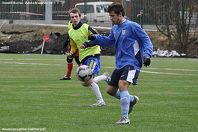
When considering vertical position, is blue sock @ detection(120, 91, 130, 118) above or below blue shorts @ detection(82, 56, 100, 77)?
below

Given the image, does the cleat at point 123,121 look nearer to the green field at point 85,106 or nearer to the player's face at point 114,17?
the green field at point 85,106

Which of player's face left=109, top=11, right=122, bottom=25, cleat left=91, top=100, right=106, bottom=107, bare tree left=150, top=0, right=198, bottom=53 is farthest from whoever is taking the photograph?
bare tree left=150, top=0, right=198, bottom=53

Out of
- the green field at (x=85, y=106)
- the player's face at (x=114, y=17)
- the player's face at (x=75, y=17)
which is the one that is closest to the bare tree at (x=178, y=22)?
the green field at (x=85, y=106)

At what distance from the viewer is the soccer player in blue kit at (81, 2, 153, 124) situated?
11727mm

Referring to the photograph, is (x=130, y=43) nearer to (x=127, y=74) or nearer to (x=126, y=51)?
(x=126, y=51)

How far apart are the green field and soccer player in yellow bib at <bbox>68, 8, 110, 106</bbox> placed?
44 centimetres

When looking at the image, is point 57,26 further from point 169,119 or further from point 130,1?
point 169,119

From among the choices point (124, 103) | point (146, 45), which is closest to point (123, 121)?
point (124, 103)

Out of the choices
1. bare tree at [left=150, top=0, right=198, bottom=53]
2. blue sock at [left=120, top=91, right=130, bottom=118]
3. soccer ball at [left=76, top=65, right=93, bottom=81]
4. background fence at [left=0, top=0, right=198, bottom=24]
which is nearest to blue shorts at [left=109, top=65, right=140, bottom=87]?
blue sock at [left=120, top=91, right=130, bottom=118]

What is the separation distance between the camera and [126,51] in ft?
39.3

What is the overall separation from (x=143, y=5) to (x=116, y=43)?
40.7 meters

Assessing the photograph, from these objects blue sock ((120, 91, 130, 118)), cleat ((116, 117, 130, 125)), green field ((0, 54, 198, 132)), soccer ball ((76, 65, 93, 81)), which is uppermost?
soccer ball ((76, 65, 93, 81))

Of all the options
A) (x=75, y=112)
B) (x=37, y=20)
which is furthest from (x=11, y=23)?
(x=75, y=112)

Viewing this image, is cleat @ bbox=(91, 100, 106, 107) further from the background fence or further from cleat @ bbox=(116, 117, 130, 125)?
the background fence
